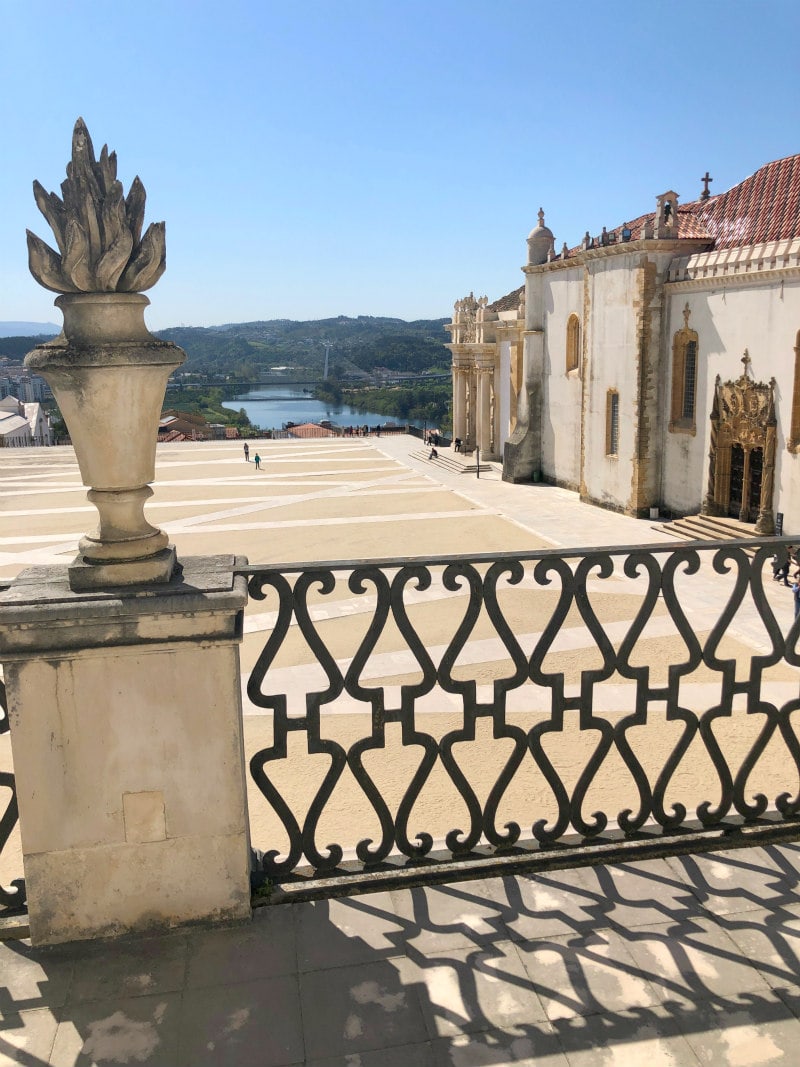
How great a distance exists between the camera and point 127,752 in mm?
2826

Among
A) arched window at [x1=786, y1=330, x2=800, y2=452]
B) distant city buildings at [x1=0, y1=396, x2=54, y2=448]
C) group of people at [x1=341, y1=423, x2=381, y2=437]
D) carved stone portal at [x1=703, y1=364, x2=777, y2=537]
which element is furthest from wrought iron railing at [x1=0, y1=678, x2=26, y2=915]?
distant city buildings at [x1=0, y1=396, x2=54, y2=448]

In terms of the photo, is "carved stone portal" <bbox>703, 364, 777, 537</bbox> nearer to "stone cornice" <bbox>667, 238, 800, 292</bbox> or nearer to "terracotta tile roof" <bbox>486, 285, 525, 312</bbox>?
"stone cornice" <bbox>667, 238, 800, 292</bbox>

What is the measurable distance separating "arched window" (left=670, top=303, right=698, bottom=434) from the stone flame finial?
2042cm

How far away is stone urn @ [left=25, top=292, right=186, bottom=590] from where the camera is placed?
2.70 m

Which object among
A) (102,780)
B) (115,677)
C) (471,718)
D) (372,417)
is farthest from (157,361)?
(372,417)

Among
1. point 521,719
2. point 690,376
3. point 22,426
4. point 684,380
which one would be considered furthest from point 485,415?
point 22,426

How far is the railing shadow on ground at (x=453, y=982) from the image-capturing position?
2.43 metres

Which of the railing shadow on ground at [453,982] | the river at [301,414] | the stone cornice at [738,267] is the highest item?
the stone cornice at [738,267]

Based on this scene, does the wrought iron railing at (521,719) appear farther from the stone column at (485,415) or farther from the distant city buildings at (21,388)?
the distant city buildings at (21,388)

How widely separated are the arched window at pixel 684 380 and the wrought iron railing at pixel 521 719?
566cm

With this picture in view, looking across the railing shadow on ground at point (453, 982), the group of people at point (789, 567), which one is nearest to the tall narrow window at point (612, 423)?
the group of people at point (789, 567)

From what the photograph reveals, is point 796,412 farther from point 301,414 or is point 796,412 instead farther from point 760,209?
point 301,414

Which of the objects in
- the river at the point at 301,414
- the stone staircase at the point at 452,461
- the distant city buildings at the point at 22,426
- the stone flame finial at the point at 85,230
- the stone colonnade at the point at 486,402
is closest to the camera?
the stone flame finial at the point at 85,230

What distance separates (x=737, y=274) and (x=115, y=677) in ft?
62.9
